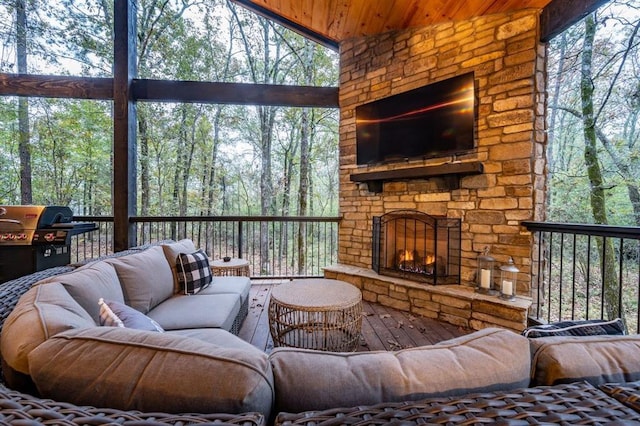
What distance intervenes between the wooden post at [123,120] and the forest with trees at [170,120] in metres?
1.60

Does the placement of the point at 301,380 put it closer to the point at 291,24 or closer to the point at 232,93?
the point at 232,93

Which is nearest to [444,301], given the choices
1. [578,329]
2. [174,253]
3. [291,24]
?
[578,329]

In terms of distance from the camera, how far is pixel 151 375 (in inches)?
22.5

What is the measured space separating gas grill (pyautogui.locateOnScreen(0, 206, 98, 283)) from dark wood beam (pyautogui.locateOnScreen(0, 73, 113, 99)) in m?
2.00

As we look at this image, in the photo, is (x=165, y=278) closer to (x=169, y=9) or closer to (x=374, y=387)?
(x=374, y=387)

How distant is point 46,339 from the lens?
709 millimetres

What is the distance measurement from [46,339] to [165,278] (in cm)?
135

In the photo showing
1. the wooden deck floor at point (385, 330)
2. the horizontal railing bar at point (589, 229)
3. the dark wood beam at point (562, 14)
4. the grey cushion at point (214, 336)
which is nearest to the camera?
the grey cushion at point (214, 336)

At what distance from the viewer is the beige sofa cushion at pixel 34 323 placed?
0.69m

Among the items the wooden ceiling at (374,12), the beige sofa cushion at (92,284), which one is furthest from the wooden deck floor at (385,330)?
the wooden ceiling at (374,12)

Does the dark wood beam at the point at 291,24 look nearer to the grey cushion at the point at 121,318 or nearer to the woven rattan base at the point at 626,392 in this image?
the grey cushion at the point at 121,318

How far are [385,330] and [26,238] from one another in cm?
346

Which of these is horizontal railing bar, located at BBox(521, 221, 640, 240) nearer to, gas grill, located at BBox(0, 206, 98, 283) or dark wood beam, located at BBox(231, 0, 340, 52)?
dark wood beam, located at BBox(231, 0, 340, 52)

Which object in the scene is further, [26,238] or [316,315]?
[26,238]
